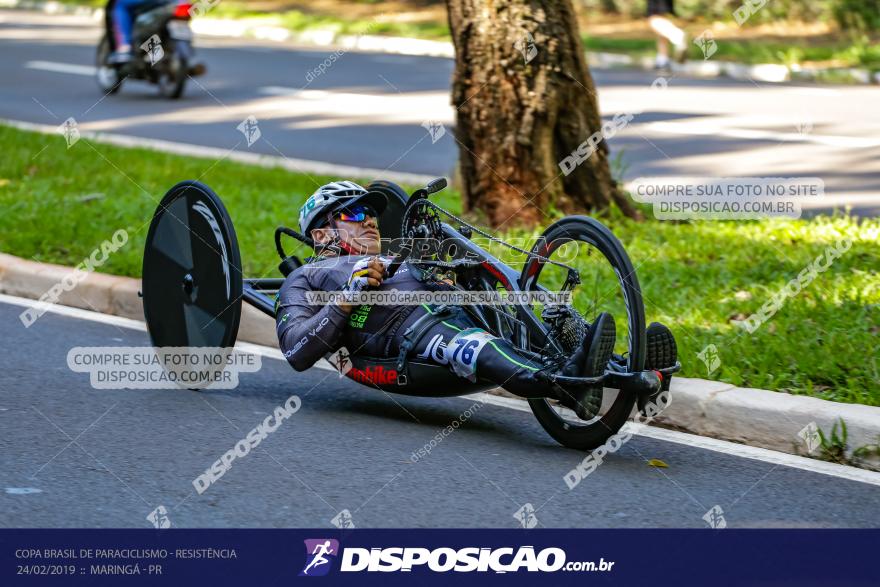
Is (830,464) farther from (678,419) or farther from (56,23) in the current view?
(56,23)

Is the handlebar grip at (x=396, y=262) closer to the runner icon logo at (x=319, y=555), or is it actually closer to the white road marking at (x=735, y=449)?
the white road marking at (x=735, y=449)

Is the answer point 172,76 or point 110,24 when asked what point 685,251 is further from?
point 110,24

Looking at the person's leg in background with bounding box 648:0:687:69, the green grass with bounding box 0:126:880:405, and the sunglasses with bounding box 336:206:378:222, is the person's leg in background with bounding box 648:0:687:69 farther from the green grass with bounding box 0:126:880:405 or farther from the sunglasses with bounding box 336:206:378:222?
the sunglasses with bounding box 336:206:378:222

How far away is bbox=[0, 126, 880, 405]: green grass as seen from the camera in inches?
230

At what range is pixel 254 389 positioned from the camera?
6109mm

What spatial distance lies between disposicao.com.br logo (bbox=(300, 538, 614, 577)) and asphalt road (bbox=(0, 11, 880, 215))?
5.75m

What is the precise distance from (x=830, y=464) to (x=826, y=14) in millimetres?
17060

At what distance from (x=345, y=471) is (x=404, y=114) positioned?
32.5 ft

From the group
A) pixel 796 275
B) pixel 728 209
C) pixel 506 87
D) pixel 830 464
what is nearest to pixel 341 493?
pixel 830 464

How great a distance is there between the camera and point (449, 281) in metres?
5.44

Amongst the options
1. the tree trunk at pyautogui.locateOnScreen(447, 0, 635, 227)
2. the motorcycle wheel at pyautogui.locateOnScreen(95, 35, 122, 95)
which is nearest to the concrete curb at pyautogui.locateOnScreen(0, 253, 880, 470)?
the tree trunk at pyautogui.locateOnScreen(447, 0, 635, 227)

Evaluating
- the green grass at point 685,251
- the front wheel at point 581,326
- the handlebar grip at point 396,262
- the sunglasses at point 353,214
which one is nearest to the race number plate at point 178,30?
the green grass at point 685,251

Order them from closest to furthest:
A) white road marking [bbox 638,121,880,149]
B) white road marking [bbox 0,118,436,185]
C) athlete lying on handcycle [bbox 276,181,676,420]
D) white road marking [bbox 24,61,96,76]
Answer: athlete lying on handcycle [bbox 276,181,676,420], white road marking [bbox 0,118,436,185], white road marking [bbox 638,121,880,149], white road marking [bbox 24,61,96,76]

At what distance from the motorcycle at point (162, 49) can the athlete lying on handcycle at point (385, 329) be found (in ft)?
33.8
